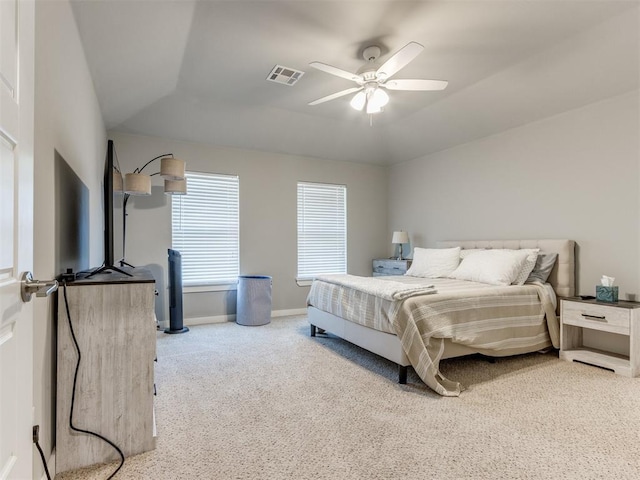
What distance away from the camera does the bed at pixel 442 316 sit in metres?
2.81

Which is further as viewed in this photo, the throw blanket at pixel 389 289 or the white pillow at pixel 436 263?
the white pillow at pixel 436 263

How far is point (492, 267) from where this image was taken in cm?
382

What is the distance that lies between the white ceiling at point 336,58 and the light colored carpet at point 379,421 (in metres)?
2.67

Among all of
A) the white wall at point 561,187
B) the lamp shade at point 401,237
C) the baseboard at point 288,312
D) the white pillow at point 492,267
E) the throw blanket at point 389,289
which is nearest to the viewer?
the throw blanket at point 389,289

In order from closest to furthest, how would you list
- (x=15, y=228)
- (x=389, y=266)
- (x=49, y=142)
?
(x=15, y=228), (x=49, y=142), (x=389, y=266)

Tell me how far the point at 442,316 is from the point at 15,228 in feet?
9.16

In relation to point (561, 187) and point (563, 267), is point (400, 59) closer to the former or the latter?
point (561, 187)

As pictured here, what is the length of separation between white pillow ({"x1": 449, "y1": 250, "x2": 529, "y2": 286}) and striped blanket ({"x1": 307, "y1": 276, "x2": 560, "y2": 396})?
16 centimetres

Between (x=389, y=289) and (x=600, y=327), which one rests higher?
(x=389, y=289)

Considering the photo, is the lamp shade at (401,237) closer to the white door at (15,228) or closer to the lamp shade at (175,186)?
the lamp shade at (175,186)

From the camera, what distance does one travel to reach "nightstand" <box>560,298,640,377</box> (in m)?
3.00

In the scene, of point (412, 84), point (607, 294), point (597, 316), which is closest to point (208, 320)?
point (412, 84)

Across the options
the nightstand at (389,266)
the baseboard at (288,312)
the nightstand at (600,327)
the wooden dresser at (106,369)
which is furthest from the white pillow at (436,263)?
the wooden dresser at (106,369)

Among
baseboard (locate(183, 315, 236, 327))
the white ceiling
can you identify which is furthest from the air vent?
baseboard (locate(183, 315, 236, 327))
